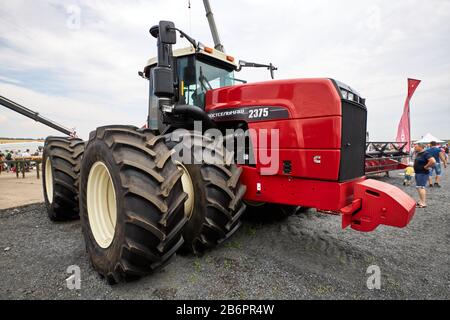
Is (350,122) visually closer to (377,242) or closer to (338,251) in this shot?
(338,251)

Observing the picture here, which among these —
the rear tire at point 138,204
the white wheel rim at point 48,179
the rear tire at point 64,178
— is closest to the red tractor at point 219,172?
the rear tire at point 138,204

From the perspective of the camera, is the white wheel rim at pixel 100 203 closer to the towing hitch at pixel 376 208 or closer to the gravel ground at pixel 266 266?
the gravel ground at pixel 266 266

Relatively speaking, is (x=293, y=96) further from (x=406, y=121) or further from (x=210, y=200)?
(x=406, y=121)

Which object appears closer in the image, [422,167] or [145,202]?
[145,202]

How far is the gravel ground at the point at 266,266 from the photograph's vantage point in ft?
7.31

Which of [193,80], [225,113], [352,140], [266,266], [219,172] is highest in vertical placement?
[193,80]

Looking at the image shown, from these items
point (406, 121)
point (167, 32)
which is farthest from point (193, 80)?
point (406, 121)

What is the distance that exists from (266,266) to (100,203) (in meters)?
1.84

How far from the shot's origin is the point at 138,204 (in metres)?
2.08

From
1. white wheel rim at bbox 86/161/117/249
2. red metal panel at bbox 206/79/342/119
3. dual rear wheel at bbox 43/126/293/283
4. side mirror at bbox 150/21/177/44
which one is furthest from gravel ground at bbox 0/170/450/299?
side mirror at bbox 150/21/177/44

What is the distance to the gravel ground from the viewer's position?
7.31 ft

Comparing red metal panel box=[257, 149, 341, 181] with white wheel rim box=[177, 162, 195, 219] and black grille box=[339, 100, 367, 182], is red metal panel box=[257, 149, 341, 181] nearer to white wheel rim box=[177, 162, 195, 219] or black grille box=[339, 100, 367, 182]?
black grille box=[339, 100, 367, 182]

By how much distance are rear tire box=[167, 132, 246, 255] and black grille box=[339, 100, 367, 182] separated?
1056 millimetres

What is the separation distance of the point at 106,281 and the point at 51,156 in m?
2.71
